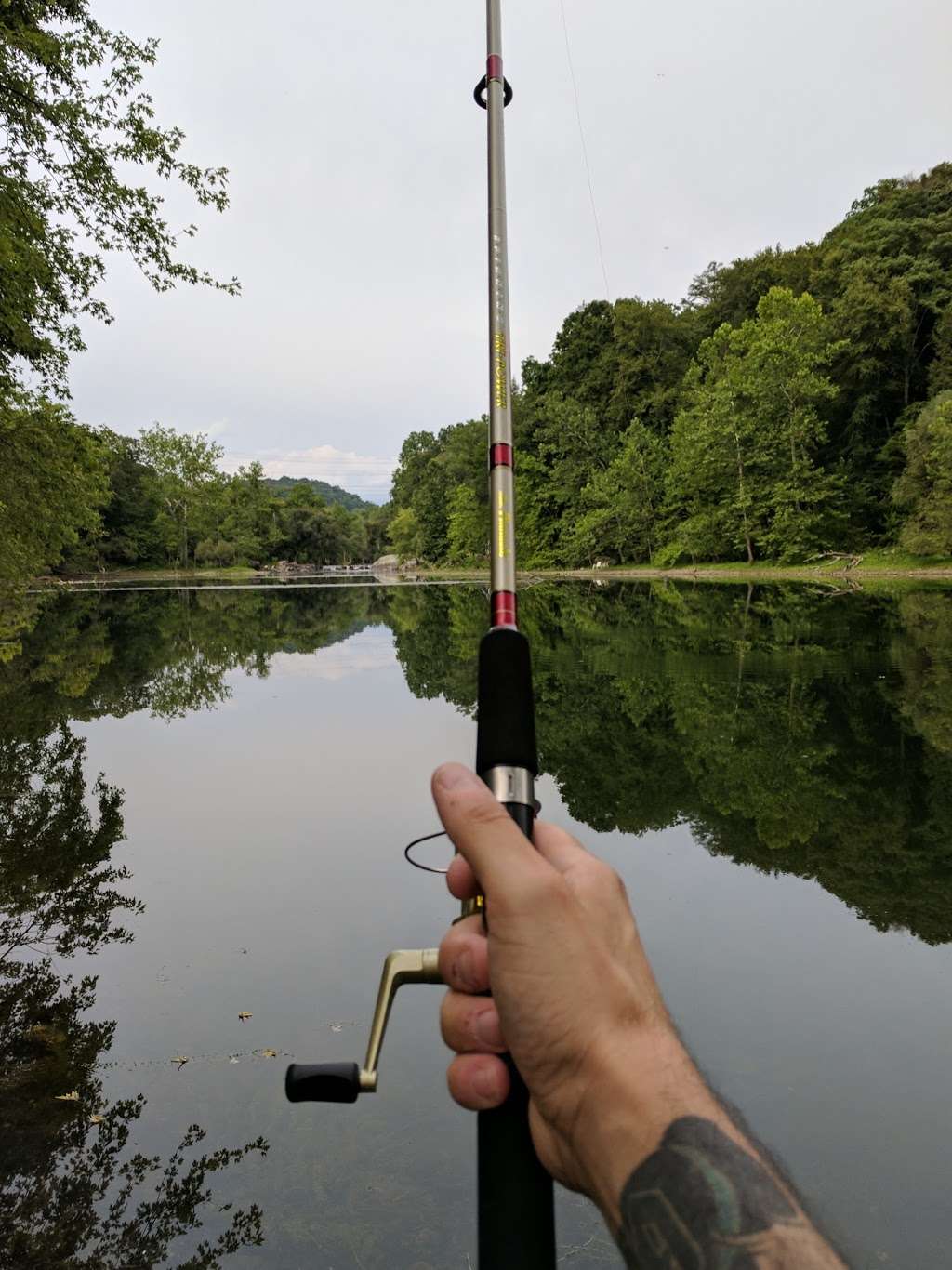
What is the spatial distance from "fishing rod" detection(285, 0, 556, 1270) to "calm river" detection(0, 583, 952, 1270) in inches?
59.8

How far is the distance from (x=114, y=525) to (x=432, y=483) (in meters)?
34.0

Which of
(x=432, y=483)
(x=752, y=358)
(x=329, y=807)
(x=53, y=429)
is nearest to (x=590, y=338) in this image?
(x=752, y=358)

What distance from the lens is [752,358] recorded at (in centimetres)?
3806

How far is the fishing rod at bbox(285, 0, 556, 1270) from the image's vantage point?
96 cm

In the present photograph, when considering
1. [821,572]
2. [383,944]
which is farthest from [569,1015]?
[821,572]

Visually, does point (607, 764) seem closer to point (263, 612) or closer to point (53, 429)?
point (53, 429)

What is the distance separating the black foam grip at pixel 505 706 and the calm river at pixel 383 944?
181cm

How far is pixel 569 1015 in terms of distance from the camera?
1024mm

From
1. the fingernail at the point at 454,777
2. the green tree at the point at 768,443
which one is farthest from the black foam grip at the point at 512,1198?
the green tree at the point at 768,443

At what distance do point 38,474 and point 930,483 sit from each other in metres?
32.2

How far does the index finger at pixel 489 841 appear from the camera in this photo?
103 centimetres

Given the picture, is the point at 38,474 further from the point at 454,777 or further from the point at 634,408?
the point at 634,408

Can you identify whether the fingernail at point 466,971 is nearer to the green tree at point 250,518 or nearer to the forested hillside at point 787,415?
the forested hillside at point 787,415

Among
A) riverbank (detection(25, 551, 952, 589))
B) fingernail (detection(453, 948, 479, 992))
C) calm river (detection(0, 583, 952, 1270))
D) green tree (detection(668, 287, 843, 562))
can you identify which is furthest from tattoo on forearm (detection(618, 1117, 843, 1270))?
green tree (detection(668, 287, 843, 562))
